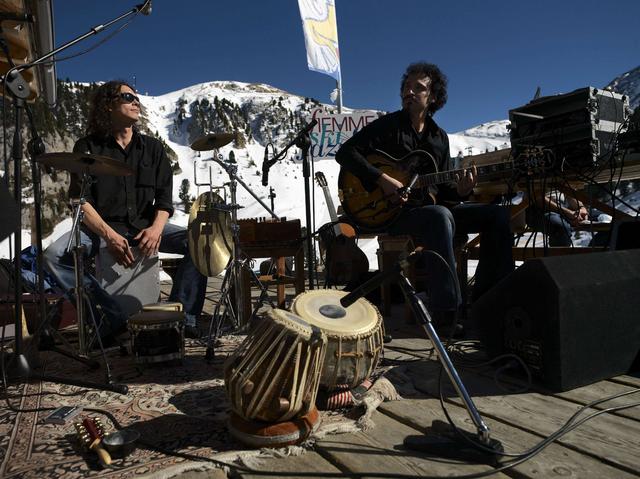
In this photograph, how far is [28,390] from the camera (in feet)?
7.14

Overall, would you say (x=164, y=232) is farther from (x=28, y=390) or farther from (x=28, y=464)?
(x=28, y=464)

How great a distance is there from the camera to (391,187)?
3.02 meters

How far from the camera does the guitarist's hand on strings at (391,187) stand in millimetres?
3021

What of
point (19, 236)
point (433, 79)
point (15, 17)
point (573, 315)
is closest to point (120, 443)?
point (19, 236)

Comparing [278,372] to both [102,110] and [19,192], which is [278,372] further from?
[102,110]

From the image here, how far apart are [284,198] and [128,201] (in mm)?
38042

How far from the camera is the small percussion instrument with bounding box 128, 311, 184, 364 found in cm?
243

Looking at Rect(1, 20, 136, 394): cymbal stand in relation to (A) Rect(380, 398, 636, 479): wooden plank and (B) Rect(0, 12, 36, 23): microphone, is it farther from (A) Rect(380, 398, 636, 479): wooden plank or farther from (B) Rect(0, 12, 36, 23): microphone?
(A) Rect(380, 398, 636, 479): wooden plank

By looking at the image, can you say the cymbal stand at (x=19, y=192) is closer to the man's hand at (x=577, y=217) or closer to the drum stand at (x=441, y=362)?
A: the drum stand at (x=441, y=362)

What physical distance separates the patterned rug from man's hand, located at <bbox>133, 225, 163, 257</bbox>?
830mm

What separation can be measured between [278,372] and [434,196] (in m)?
2.15

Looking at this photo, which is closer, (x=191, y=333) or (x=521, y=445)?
(x=521, y=445)

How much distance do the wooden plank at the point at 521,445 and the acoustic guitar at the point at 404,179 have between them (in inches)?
63.0

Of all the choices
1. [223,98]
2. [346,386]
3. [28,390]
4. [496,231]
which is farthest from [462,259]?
[223,98]
